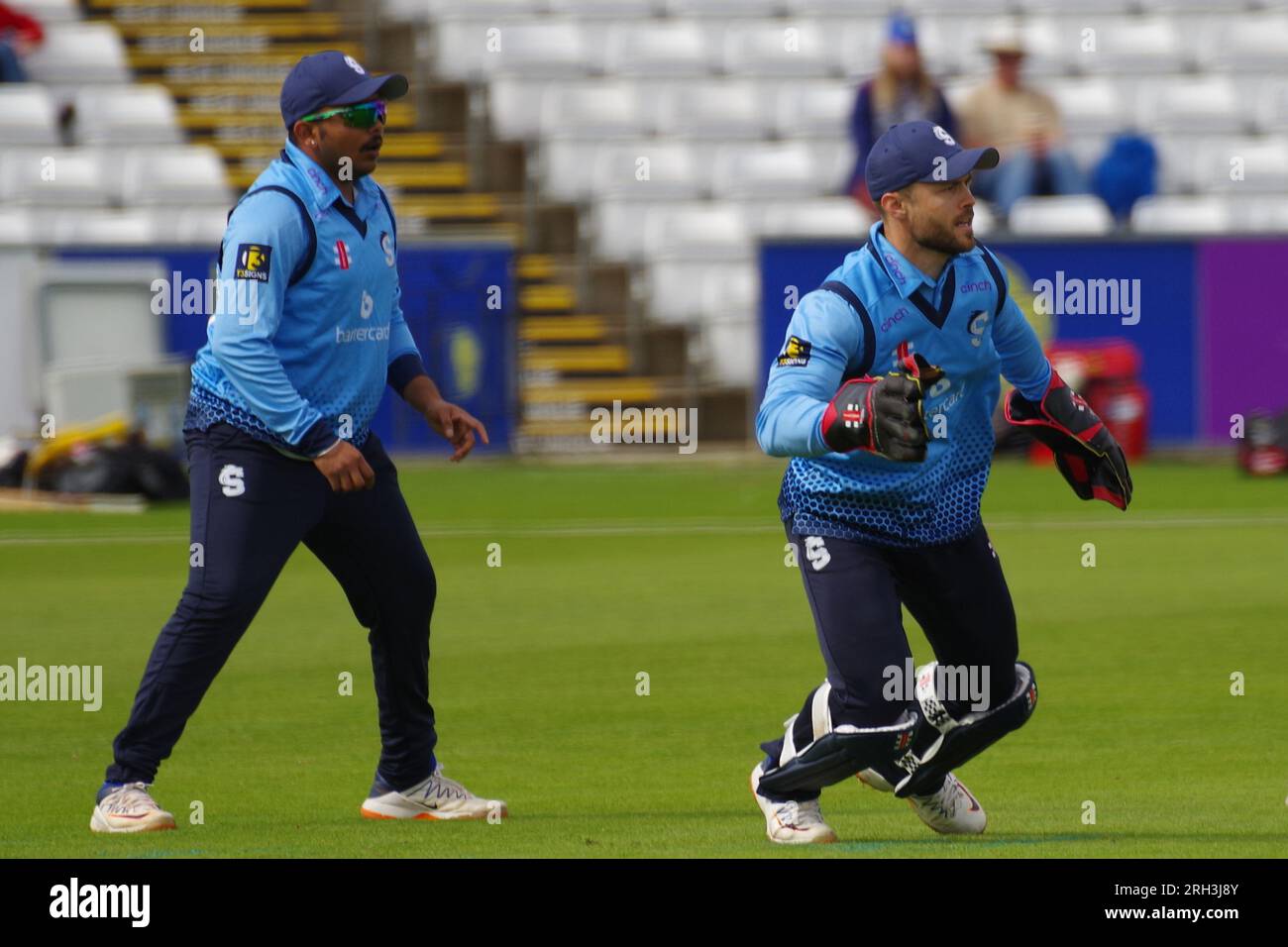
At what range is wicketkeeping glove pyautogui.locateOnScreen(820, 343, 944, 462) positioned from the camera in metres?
6.16

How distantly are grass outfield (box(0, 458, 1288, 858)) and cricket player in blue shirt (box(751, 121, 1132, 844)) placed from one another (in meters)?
0.25

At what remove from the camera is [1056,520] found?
1645 centimetres

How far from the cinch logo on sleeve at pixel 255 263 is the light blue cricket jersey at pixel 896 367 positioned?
1.47 meters

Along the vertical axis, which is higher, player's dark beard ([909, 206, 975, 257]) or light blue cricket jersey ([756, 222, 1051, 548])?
player's dark beard ([909, 206, 975, 257])

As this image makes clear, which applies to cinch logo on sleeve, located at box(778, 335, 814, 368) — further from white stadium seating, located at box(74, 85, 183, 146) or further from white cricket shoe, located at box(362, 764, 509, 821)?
white stadium seating, located at box(74, 85, 183, 146)

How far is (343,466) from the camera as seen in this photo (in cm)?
698

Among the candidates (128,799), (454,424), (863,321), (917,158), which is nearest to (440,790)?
(128,799)

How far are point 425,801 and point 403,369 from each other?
53.2 inches

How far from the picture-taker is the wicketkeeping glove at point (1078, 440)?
7.20m

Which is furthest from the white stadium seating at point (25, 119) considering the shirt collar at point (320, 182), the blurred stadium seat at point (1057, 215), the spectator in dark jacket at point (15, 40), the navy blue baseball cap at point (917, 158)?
the navy blue baseball cap at point (917, 158)

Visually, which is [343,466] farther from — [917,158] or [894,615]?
[917,158]

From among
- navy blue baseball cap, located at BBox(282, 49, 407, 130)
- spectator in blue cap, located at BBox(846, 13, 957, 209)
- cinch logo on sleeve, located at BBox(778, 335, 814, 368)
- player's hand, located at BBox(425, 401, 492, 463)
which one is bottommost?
player's hand, located at BBox(425, 401, 492, 463)

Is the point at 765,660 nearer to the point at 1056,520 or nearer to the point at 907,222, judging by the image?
the point at 907,222

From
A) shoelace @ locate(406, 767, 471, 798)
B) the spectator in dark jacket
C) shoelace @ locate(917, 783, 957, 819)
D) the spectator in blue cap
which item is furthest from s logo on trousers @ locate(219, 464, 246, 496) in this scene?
the spectator in dark jacket
